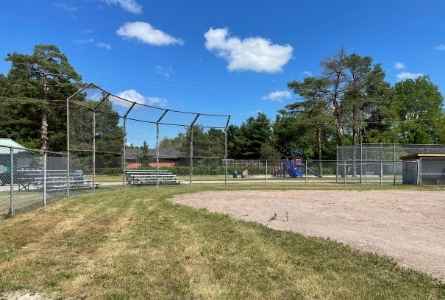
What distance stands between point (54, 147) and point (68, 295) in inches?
1910

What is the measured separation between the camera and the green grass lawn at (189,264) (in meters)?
4.12

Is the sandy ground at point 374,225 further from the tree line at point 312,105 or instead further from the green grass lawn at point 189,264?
the tree line at point 312,105

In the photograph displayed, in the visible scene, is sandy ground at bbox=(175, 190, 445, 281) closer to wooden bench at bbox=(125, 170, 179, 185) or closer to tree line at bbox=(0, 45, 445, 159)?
wooden bench at bbox=(125, 170, 179, 185)

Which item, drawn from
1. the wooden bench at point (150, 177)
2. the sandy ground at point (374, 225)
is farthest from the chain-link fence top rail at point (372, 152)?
the sandy ground at point (374, 225)

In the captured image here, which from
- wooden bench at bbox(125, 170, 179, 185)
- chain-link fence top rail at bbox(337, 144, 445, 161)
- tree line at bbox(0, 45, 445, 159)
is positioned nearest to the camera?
wooden bench at bbox(125, 170, 179, 185)

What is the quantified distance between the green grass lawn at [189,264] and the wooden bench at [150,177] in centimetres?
1118

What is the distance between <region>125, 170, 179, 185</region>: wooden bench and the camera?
1938 centimetres

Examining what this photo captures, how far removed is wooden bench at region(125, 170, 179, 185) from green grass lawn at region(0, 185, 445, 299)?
36.7 ft

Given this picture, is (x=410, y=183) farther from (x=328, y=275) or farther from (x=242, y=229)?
(x=328, y=275)

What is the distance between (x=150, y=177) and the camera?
66.1ft

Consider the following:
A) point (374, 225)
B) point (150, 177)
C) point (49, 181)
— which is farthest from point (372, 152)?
point (49, 181)

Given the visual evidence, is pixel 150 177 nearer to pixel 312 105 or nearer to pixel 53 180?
pixel 53 180

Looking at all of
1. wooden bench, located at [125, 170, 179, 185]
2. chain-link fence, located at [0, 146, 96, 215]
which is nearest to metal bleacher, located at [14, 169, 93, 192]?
chain-link fence, located at [0, 146, 96, 215]

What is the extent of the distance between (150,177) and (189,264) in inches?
605
